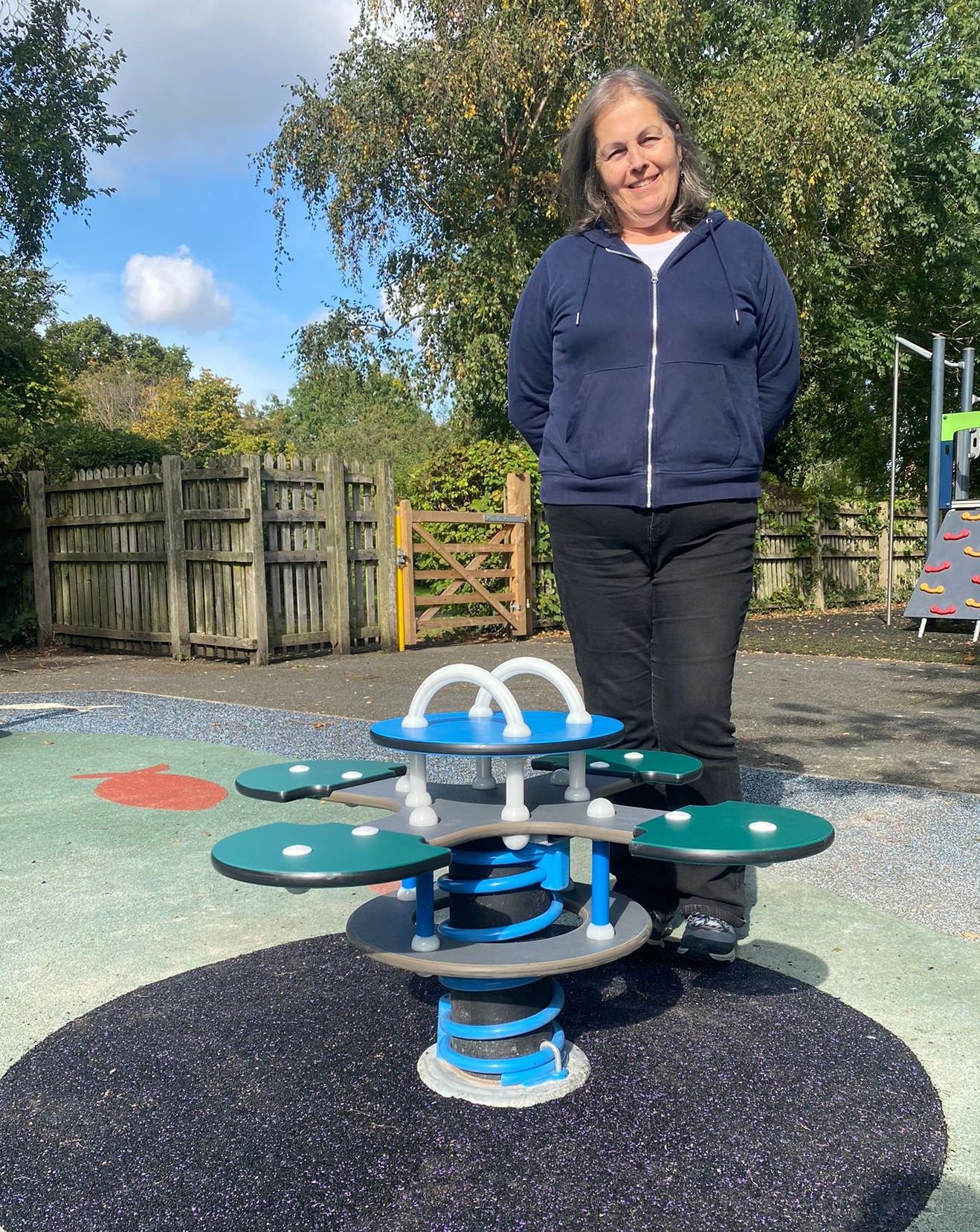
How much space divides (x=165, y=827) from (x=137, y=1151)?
2.22 m

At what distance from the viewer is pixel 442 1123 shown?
1.88 meters

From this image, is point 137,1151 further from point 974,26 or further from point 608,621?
point 974,26

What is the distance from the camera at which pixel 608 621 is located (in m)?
2.57

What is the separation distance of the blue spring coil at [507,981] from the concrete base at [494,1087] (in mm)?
16

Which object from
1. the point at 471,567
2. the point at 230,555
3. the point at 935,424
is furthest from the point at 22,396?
the point at 935,424

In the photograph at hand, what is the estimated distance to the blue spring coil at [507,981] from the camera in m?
1.98

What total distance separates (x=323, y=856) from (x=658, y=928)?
121cm

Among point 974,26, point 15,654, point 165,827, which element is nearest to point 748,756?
point 165,827

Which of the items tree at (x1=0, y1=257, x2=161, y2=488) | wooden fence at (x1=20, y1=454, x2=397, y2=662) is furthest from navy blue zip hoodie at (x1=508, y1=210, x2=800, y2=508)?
tree at (x1=0, y1=257, x2=161, y2=488)

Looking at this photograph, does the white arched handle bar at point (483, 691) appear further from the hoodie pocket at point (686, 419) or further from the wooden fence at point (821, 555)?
the wooden fence at point (821, 555)

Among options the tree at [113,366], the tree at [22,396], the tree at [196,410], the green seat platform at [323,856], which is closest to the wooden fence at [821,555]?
the tree at [22,396]

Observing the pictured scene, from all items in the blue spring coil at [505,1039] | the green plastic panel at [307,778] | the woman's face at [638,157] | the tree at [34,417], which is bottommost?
the blue spring coil at [505,1039]

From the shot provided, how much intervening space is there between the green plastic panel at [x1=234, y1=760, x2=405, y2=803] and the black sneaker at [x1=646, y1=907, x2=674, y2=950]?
30.9 inches

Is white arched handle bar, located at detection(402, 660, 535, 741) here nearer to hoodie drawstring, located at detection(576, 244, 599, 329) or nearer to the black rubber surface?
the black rubber surface
